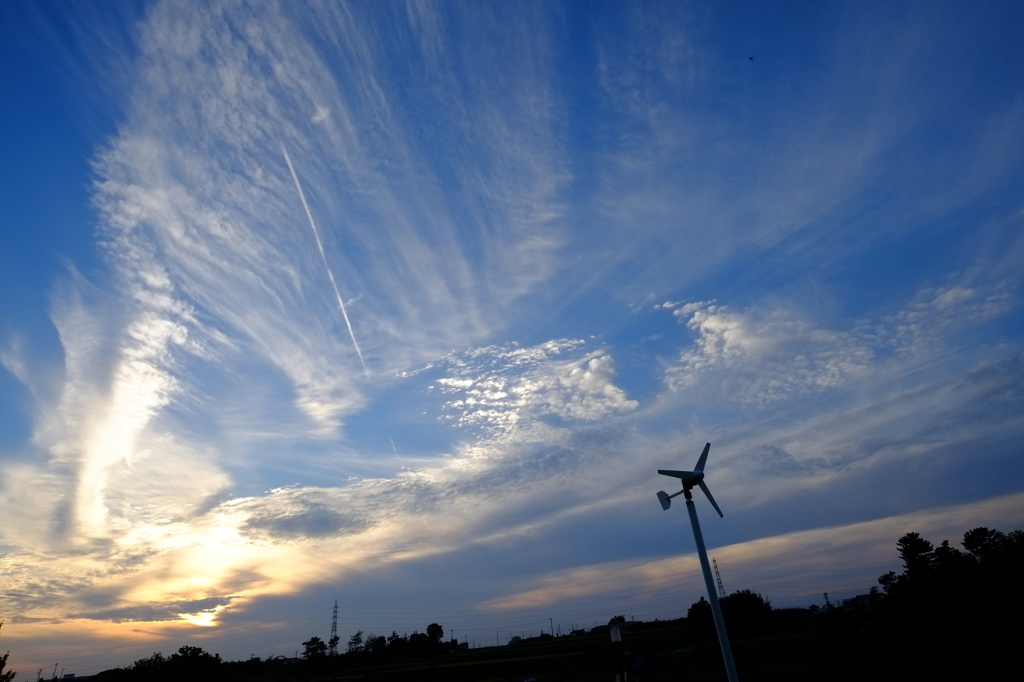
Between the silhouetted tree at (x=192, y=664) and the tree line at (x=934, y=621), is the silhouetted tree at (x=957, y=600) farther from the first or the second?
the silhouetted tree at (x=192, y=664)

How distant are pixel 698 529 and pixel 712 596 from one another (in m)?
4.81

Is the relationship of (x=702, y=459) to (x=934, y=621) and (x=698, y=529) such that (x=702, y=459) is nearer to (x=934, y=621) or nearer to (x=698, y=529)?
(x=698, y=529)

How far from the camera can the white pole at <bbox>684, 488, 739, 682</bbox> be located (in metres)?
38.0

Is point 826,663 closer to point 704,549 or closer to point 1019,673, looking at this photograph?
point 1019,673

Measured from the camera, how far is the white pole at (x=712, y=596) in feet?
125

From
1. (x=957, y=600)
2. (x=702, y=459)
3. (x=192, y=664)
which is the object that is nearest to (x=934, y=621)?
(x=957, y=600)

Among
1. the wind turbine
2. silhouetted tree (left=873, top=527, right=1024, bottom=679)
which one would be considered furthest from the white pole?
silhouetted tree (left=873, top=527, right=1024, bottom=679)

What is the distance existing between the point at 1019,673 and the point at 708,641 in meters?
119

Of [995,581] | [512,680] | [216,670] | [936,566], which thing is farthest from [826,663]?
[216,670]

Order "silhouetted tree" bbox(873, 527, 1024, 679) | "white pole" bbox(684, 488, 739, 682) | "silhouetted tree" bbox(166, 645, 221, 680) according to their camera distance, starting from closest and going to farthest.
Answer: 1. "white pole" bbox(684, 488, 739, 682)
2. "silhouetted tree" bbox(873, 527, 1024, 679)
3. "silhouetted tree" bbox(166, 645, 221, 680)

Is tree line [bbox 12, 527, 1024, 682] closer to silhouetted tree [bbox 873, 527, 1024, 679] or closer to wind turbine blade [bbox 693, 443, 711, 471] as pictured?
silhouetted tree [bbox 873, 527, 1024, 679]

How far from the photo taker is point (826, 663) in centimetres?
9094

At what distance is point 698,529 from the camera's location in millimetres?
43531

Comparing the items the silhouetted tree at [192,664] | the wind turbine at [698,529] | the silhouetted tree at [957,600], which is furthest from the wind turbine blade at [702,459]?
the silhouetted tree at [192,664]
